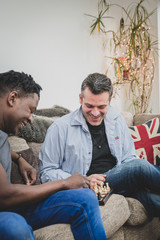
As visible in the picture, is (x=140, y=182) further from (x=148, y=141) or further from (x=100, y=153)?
(x=148, y=141)

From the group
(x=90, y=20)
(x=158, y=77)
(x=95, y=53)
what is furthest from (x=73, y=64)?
(x=158, y=77)

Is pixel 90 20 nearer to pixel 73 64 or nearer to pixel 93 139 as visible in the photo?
pixel 73 64

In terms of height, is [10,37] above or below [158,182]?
above

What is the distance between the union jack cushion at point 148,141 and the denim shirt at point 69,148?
427 mm

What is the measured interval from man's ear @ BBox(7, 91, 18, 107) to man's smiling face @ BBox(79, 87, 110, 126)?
2.06ft

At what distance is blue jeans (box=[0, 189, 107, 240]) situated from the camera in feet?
3.47

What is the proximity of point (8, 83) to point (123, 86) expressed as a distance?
2.84 meters

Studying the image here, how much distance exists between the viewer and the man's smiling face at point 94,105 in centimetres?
166

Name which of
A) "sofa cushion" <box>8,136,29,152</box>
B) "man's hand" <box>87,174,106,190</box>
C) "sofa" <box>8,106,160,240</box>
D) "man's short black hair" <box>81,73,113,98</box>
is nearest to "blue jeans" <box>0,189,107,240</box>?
"sofa" <box>8,106,160,240</box>

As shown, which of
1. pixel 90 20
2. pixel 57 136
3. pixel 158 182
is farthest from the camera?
pixel 90 20

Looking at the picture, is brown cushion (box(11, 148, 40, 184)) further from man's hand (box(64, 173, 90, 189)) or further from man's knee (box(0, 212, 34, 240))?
man's knee (box(0, 212, 34, 240))

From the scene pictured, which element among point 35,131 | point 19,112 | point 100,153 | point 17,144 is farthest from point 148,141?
point 19,112

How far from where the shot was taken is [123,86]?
3811 millimetres

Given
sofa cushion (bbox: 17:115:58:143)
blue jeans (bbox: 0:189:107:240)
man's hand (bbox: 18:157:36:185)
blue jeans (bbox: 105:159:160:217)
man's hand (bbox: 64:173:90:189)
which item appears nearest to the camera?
blue jeans (bbox: 0:189:107:240)
